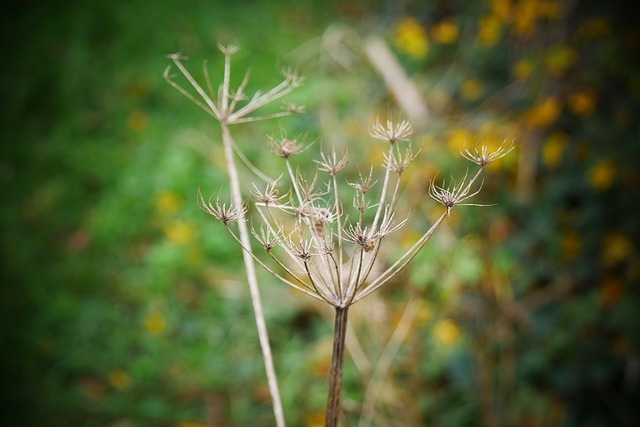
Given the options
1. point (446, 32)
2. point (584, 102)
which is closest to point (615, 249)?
point (584, 102)

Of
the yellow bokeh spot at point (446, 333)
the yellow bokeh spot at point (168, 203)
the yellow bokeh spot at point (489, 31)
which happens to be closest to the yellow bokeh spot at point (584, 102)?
the yellow bokeh spot at point (489, 31)

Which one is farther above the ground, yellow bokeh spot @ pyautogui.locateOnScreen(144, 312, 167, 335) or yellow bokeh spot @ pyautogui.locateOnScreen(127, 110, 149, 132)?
yellow bokeh spot @ pyautogui.locateOnScreen(127, 110, 149, 132)

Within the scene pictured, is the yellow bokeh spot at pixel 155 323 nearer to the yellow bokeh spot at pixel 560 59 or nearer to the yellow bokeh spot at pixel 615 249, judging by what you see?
the yellow bokeh spot at pixel 615 249

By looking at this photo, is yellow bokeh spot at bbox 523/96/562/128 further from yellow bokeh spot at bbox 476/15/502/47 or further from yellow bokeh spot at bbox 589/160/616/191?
yellow bokeh spot at bbox 476/15/502/47

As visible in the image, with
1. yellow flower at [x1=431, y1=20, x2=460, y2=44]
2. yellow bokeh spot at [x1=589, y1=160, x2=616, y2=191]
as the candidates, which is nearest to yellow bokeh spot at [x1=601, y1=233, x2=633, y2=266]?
yellow bokeh spot at [x1=589, y1=160, x2=616, y2=191]

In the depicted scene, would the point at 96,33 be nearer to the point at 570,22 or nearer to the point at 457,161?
the point at 457,161

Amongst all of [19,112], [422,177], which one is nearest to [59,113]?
[19,112]

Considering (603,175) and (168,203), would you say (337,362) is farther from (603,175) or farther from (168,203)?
(168,203)
